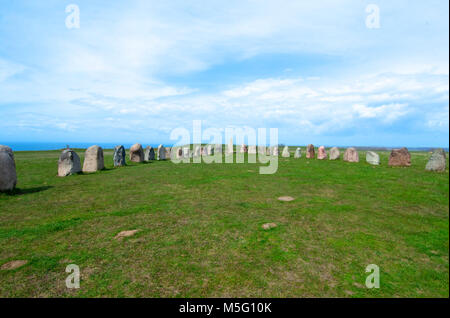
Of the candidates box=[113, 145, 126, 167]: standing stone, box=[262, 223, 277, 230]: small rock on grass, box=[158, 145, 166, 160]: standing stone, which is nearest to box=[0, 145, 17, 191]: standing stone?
box=[113, 145, 126, 167]: standing stone

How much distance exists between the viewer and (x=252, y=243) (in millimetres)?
5812

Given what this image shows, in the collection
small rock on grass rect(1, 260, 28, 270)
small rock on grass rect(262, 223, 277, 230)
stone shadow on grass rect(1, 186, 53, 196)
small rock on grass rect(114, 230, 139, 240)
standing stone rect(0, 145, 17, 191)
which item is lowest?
small rock on grass rect(1, 260, 28, 270)

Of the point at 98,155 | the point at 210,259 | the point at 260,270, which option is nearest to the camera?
the point at 260,270

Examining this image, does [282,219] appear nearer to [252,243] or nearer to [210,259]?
[252,243]

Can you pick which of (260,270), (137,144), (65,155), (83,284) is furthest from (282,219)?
(137,144)

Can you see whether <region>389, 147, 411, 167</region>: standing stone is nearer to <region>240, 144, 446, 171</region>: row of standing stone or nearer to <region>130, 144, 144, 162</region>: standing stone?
<region>240, 144, 446, 171</region>: row of standing stone

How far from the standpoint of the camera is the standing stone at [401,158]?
62.7ft

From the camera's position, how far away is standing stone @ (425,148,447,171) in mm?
15555

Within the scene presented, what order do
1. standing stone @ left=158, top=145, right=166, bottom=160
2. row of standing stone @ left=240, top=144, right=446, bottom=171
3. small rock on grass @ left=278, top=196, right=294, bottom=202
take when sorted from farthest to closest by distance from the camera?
1. standing stone @ left=158, top=145, right=166, bottom=160
2. row of standing stone @ left=240, top=144, right=446, bottom=171
3. small rock on grass @ left=278, top=196, right=294, bottom=202

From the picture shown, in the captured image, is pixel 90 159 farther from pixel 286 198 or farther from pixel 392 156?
pixel 392 156

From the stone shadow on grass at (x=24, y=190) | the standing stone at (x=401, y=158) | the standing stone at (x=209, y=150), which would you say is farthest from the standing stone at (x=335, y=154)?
the stone shadow on grass at (x=24, y=190)

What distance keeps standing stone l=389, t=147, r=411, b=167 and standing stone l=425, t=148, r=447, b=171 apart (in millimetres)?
2830

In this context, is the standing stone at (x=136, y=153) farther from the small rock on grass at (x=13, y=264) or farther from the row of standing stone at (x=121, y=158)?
the small rock on grass at (x=13, y=264)
